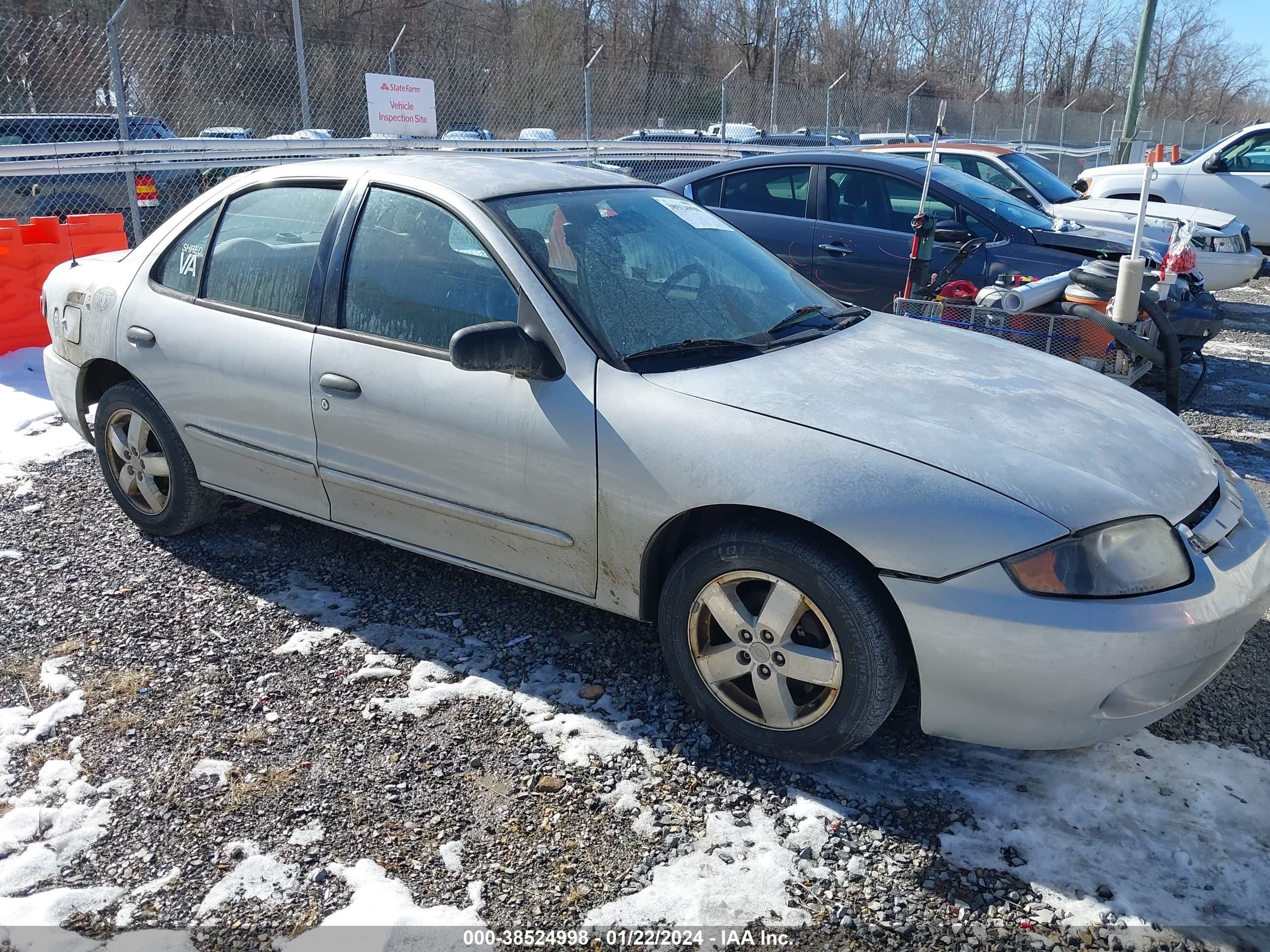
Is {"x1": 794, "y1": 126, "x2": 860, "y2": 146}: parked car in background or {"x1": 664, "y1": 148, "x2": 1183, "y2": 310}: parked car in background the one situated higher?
{"x1": 794, "y1": 126, "x2": 860, "y2": 146}: parked car in background

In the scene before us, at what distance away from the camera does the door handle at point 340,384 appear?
337cm

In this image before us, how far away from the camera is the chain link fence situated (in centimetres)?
1050

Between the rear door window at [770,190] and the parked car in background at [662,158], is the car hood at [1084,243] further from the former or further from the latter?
the parked car in background at [662,158]

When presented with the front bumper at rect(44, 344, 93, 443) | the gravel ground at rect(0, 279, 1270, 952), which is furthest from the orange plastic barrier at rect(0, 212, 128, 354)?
the gravel ground at rect(0, 279, 1270, 952)

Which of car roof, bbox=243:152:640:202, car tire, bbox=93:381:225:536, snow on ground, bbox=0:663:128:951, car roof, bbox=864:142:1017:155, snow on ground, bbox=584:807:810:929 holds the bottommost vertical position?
snow on ground, bbox=0:663:128:951

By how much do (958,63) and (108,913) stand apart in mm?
48763

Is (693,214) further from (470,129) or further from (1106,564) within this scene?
(470,129)

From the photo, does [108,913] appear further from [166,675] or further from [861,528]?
[861,528]

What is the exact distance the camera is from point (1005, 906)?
231 cm

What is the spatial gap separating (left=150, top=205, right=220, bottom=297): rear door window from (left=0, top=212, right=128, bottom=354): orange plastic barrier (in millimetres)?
3479

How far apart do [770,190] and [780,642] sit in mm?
5718

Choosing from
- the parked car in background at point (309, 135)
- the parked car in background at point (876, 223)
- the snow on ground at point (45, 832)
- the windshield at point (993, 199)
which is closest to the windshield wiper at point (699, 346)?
the snow on ground at point (45, 832)

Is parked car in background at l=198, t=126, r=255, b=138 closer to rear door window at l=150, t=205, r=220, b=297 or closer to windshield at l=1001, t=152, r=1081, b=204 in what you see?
windshield at l=1001, t=152, r=1081, b=204

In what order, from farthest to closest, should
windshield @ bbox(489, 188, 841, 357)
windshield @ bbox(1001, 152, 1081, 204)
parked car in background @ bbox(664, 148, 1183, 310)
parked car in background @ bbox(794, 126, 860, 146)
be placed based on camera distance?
1. parked car in background @ bbox(794, 126, 860, 146)
2. windshield @ bbox(1001, 152, 1081, 204)
3. parked car in background @ bbox(664, 148, 1183, 310)
4. windshield @ bbox(489, 188, 841, 357)
